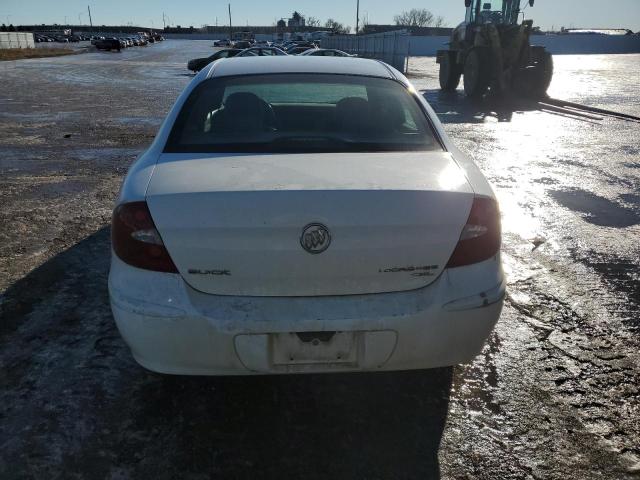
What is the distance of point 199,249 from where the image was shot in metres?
1.98

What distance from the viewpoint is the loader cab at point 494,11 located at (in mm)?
15141

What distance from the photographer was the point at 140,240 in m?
2.06

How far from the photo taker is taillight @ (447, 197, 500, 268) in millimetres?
2105

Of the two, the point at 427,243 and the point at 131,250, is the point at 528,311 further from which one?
the point at 131,250

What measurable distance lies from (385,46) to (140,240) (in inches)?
1417

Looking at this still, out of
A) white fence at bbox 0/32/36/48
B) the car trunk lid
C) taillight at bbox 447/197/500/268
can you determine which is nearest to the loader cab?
taillight at bbox 447/197/500/268

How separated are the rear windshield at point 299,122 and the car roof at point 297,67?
0.07m

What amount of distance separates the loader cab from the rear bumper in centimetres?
1547

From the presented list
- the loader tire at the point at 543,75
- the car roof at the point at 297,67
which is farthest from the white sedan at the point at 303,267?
the loader tire at the point at 543,75

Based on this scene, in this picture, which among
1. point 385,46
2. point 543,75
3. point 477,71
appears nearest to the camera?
point 477,71

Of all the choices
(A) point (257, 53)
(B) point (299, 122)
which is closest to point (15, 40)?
(A) point (257, 53)

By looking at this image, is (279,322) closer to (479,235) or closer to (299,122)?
(479,235)

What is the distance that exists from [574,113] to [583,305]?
11.5 metres

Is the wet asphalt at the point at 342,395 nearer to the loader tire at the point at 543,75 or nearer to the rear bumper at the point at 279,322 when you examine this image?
the rear bumper at the point at 279,322
